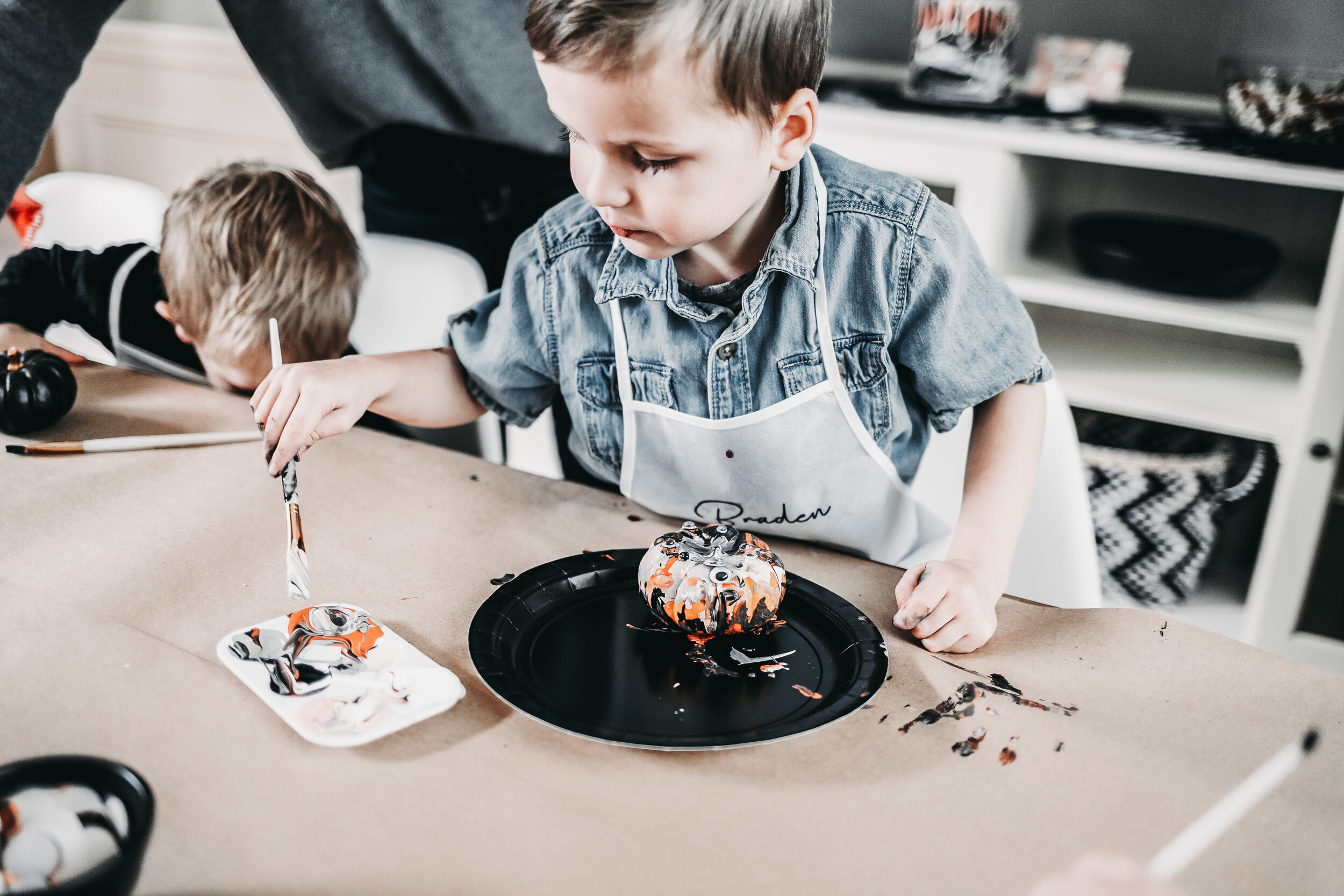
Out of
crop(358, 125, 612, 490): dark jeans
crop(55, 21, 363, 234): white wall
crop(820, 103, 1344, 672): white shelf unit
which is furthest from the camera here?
crop(55, 21, 363, 234): white wall

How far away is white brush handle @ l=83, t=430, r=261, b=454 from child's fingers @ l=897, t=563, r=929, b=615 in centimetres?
69

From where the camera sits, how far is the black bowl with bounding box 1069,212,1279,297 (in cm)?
174

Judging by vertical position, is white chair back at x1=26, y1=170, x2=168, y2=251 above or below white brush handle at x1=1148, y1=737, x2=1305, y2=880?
below

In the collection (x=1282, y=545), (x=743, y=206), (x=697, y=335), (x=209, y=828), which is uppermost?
(x=743, y=206)

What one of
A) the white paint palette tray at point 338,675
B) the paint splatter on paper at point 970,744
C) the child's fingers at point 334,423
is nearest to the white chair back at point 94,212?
the child's fingers at point 334,423

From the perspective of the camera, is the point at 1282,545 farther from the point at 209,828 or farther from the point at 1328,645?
the point at 209,828

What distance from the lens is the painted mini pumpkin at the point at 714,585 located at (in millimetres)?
696

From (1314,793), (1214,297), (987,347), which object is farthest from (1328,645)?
(1314,793)

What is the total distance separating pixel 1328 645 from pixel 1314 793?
57.8 inches

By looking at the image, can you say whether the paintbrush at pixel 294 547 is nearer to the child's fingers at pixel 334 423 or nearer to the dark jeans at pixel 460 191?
the child's fingers at pixel 334 423

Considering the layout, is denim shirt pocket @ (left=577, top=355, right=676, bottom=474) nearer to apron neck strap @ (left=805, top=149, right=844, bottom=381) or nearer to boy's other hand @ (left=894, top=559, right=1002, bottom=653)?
apron neck strap @ (left=805, top=149, right=844, bottom=381)

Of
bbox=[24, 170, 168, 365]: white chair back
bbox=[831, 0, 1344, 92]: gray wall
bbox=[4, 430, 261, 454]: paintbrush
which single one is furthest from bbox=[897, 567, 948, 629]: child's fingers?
bbox=[831, 0, 1344, 92]: gray wall

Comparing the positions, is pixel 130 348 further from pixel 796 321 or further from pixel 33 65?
pixel 796 321

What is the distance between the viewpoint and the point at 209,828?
0.54 meters
